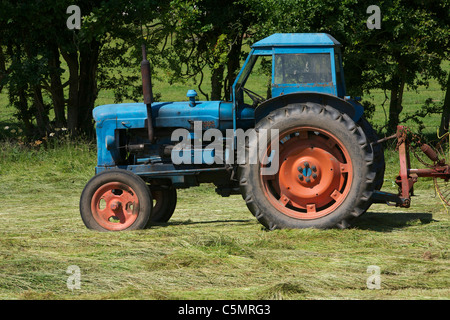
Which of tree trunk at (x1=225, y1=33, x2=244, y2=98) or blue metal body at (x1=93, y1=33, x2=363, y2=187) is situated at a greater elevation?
tree trunk at (x1=225, y1=33, x2=244, y2=98)

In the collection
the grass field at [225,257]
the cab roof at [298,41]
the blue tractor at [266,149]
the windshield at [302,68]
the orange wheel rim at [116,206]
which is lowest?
the grass field at [225,257]

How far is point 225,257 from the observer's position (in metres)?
5.65

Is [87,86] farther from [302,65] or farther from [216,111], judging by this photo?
[302,65]

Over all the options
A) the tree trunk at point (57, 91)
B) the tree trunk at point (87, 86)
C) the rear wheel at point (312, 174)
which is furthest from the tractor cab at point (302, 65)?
the tree trunk at point (87, 86)

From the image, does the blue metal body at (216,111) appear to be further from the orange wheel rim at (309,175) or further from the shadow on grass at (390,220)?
the shadow on grass at (390,220)

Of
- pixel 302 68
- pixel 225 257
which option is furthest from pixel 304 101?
pixel 225 257

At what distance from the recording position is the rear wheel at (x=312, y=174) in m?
6.56

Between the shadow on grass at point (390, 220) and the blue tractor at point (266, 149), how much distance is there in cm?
39

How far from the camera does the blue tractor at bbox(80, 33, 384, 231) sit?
261 inches

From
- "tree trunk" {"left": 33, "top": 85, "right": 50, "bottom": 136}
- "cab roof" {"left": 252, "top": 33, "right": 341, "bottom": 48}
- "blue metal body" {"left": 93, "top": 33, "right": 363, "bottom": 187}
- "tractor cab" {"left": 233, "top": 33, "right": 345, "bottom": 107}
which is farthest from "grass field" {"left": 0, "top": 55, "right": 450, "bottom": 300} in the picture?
"tree trunk" {"left": 33, "top": 85, "right": 50, "bottom": 136}

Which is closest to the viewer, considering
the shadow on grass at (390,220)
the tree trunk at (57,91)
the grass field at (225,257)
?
the grass field at (225,257)

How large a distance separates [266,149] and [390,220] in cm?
165

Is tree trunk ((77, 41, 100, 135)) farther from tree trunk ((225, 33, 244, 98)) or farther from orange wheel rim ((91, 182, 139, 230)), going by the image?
orange wheel rim ((91, 182, 139, 230))

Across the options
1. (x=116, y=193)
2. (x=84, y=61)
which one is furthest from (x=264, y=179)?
(x=84, y=61)
